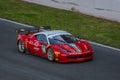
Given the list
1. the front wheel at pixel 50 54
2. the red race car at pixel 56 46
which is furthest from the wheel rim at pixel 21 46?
the front wheel at pixel 50 54

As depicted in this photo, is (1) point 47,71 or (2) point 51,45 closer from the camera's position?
(1) point 47,71

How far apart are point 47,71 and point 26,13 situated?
45.3 feet

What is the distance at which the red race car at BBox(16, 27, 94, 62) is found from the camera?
21.0 meters

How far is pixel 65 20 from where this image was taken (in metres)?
31.1

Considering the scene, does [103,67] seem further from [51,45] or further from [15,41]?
[15,41]

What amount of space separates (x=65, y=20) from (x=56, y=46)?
32.2 ft

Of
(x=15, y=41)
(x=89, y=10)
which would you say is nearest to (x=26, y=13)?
(x=89, y=10)

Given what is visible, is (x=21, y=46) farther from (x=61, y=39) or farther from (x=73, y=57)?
(x=73, y=57)

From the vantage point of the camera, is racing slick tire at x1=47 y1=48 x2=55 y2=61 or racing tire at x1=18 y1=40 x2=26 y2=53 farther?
racing tire at x1=18 y1=40 x2=26 y2=53

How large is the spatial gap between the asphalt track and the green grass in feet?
9.36

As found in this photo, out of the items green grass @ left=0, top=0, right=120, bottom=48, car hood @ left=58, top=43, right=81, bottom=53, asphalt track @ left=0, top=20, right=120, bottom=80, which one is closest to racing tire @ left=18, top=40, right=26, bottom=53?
asphalt track @ left=0, top=20, right=120, bottom=80

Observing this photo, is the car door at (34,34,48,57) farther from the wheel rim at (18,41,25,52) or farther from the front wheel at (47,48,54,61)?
the wheel rim at (18,41,25,52)

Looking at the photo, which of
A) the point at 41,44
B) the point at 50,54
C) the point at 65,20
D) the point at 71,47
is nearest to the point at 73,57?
the point at 71,47

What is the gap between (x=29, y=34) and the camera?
2380cm
